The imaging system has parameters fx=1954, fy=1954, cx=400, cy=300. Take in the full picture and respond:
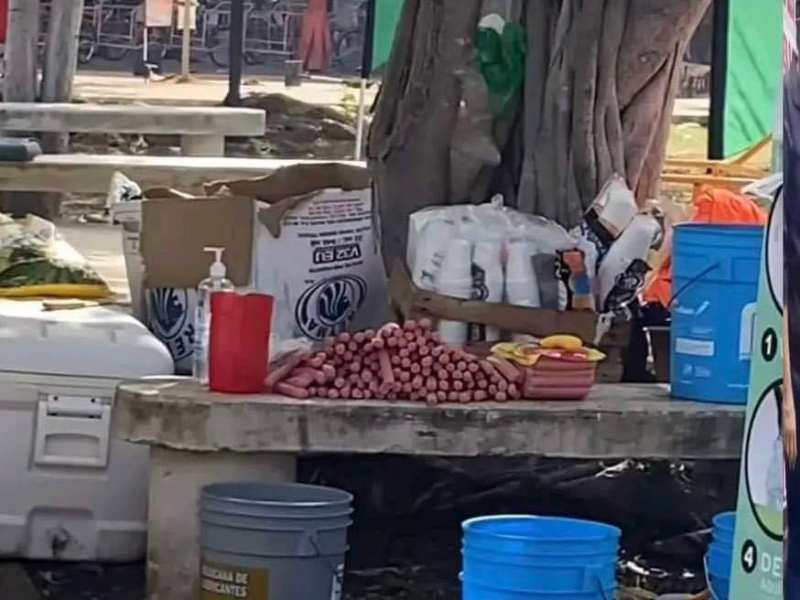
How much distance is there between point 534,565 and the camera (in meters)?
4.30

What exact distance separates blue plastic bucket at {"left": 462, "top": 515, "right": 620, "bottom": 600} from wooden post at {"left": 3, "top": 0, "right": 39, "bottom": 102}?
10.9 metres

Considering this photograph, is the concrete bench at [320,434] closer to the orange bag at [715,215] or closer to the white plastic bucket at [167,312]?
the white plastic bucket at [167,312]

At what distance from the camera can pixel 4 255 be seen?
6.65 metres

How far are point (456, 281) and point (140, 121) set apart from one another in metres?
7.97

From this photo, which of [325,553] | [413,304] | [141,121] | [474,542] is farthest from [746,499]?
[141,121]

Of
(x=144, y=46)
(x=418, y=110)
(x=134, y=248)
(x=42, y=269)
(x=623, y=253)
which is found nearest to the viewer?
(x=623, y=253)

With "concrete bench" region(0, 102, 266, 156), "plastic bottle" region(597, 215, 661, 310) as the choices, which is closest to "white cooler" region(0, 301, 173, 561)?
"plastic bottle" region(597, 215, 661, 310)

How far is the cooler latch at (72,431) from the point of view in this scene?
5535mm

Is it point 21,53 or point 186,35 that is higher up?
point 186,35

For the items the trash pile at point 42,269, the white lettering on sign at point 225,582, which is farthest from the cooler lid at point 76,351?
the white lettering on sign at point 225,582

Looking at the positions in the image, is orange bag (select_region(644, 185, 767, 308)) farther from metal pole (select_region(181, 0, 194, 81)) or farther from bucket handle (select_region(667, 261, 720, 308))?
metal pole (select_region(181, 0, 194, 81))

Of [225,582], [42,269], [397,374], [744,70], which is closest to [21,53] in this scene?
[744,70]

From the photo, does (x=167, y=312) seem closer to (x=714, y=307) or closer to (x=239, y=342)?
(x=239, y=342)

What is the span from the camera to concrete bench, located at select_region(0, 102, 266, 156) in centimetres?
1330
